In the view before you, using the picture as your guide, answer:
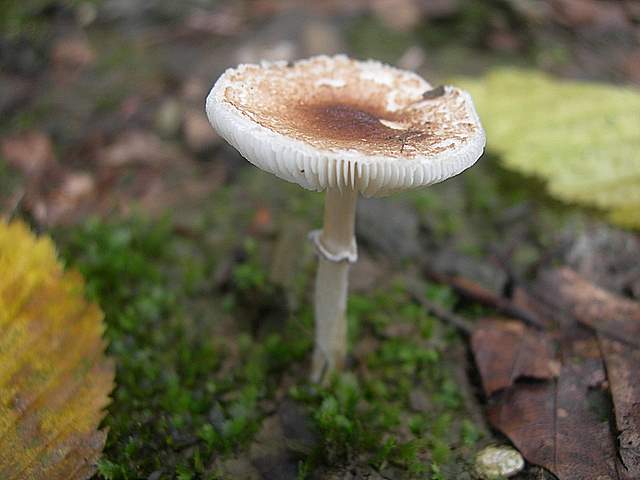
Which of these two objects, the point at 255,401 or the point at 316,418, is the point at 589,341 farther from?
the point at 255,401

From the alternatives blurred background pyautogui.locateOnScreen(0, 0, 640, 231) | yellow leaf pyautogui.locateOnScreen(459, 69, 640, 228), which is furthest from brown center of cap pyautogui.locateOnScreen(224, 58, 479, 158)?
blurred background pyautogui.locateOnScreen(0, 0, 640, 231)

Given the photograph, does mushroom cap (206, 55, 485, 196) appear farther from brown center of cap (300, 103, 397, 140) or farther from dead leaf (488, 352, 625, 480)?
dead leaf (488, 352, 625, 480)

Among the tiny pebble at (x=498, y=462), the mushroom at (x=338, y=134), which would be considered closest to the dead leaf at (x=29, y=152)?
the mushroom at (x=338, y=134)

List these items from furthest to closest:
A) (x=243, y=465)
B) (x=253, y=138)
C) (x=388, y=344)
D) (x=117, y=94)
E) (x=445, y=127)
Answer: (x=117, y=94), (x=388, y=344), (x=243, y=465), (x=445, y=127), (x=253, y=138)

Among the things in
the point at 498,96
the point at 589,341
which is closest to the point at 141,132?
the point at 498,96

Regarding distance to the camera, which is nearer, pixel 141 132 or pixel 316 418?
pixel 316 418
